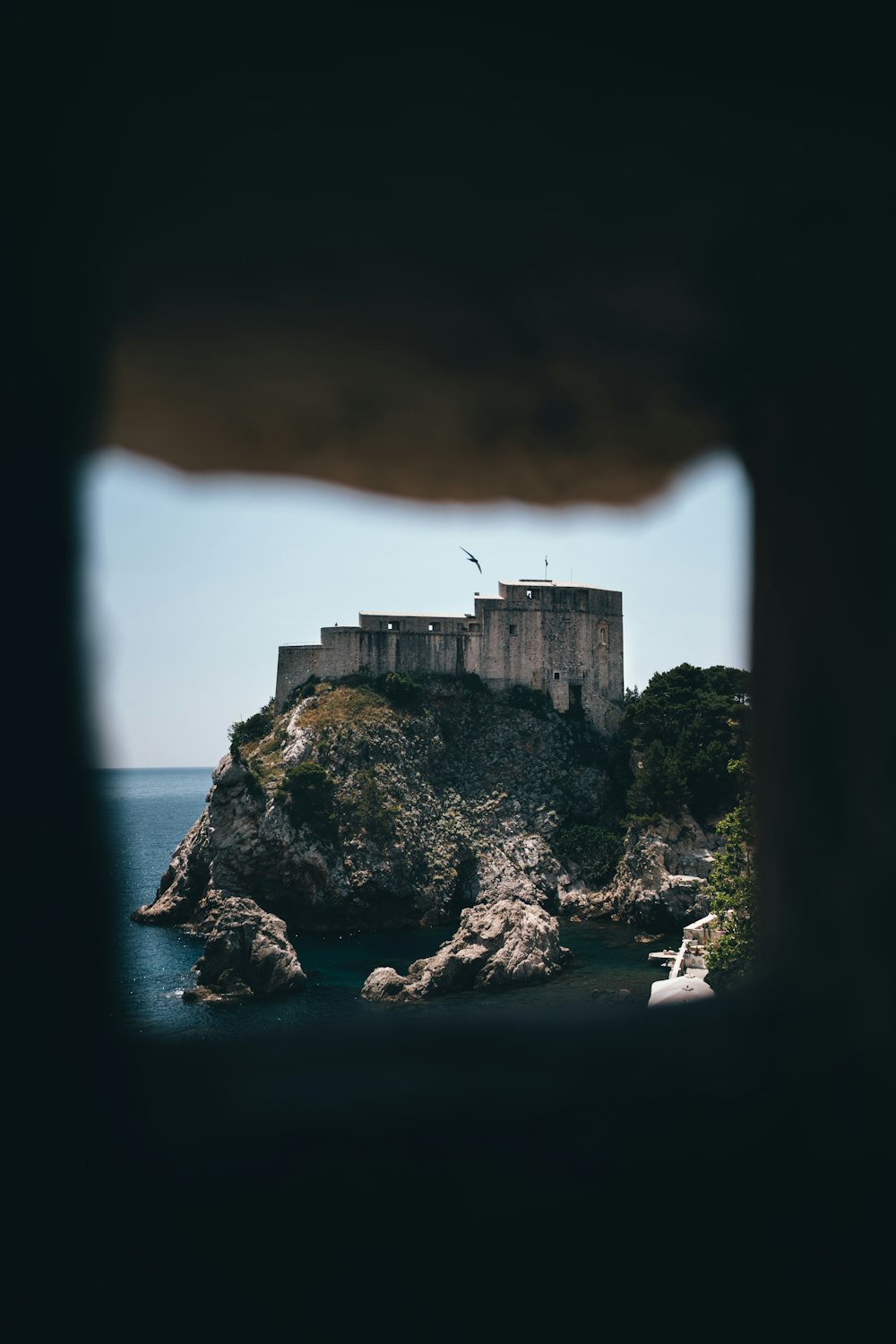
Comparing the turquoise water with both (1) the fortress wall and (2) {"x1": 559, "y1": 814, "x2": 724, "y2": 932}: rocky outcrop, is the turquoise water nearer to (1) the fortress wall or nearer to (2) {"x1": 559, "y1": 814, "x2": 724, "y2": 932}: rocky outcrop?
(2) {"x1": 559, "y1": 814, "x2": 724, "y2": 932}: rocky outcrop

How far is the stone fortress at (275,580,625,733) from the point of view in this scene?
50656 mm

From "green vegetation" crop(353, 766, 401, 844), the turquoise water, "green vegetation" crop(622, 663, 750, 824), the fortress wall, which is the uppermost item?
the fortress wall

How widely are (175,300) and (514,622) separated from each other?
4921cm

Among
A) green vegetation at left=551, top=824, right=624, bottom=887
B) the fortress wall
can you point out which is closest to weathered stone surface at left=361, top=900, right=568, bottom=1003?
green vegetation at left=551, top=824, right=624, bottom=887

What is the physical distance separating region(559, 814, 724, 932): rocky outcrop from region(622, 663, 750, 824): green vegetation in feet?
3.25

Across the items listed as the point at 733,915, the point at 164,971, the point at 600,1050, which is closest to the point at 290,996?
the point at 164,971

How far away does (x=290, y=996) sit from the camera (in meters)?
33.7

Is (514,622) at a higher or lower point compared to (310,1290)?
higher

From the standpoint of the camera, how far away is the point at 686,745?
149 feet

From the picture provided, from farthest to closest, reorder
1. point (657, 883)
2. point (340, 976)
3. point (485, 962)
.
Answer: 1. point (657, 883)
2. point (340, 976)
3. point (485, 962)

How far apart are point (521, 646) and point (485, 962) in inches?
828

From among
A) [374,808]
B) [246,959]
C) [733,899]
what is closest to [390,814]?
[374,808]

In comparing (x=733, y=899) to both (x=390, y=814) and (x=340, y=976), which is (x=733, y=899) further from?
(x=390, y=814)

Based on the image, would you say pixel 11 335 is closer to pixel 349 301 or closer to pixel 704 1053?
pixel 349 301
